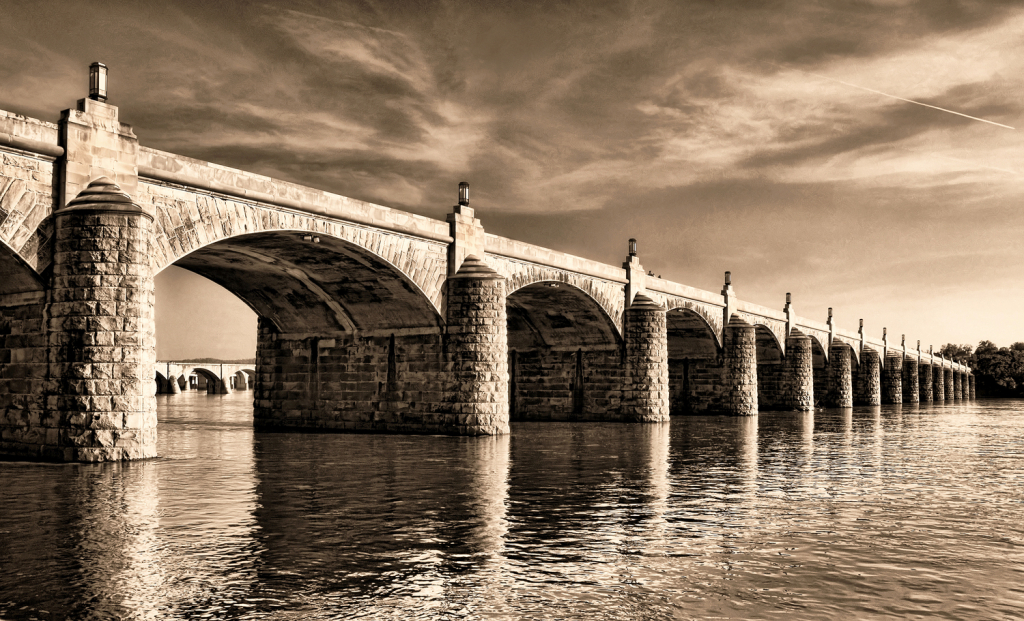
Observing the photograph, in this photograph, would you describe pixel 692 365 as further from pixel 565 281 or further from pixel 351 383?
pixel 351 383

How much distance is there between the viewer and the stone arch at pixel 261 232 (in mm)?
17328

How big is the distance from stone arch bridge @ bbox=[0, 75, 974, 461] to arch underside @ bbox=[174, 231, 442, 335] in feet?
0.23

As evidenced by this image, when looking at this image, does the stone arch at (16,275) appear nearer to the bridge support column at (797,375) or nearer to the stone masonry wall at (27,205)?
the stone masonry wall at (27,205)

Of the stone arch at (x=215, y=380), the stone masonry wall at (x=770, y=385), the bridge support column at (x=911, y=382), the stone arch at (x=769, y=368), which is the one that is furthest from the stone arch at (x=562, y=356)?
the stone arch at (x=215, y=380)

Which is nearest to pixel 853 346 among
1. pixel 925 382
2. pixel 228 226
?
pixel 925 382

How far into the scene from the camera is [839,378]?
5847 centimetres

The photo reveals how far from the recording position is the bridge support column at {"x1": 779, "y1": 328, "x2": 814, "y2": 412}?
4925 cm

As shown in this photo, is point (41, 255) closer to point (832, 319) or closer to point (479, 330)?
point (479, 330)

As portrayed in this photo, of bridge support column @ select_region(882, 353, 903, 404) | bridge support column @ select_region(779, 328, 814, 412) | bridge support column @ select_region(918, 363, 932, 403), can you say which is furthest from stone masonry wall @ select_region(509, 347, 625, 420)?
bridge support column @ select_region(918, 363, 932, 403)

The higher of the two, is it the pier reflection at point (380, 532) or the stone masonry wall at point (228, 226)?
the stone masonry wall at point (228, 226)

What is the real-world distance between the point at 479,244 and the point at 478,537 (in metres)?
18.0

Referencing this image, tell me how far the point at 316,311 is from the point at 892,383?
59.7 metres

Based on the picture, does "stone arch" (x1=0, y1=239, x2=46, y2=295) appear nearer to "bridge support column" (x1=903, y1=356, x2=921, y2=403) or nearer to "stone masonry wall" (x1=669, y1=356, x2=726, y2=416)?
"stone masonry wall" (x1=669, y1=356, x2=726, y2=416)

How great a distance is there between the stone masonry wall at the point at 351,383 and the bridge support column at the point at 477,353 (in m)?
0.48
